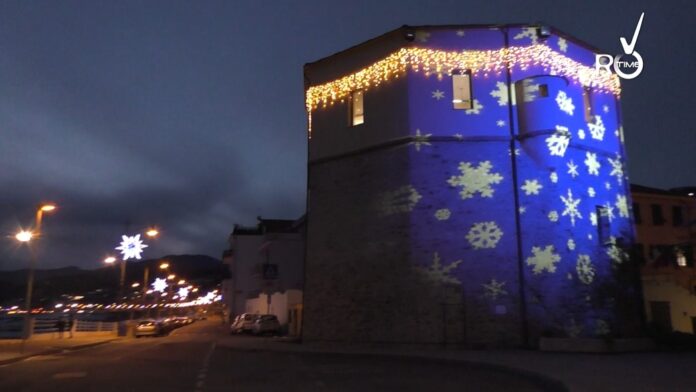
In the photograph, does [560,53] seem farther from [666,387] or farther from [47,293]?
[47,293]

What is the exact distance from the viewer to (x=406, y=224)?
2419 centimetres

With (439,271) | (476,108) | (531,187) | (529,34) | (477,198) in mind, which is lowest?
(439,271)

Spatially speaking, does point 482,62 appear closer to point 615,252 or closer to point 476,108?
point 476,108

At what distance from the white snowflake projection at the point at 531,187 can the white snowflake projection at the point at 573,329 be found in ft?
16.3

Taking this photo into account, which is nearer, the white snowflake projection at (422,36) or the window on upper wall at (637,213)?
the white snowflake projection at (422,36)

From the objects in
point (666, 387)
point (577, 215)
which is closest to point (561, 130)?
point (577, 215)

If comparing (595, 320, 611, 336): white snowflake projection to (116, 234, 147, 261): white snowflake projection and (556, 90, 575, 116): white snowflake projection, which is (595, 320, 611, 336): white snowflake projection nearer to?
(556, 90, 575, 116): white snowflake projection

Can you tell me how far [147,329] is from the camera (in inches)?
1820

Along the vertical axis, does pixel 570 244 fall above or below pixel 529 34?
below

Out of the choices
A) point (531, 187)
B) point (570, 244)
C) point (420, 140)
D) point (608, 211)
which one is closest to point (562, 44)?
point (531, 187)

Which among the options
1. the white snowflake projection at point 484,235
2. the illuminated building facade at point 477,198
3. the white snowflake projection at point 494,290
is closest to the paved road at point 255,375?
the illuminated building facade at point 477,198

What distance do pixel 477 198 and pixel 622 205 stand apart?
681cm

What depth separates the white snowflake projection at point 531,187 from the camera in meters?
23.3

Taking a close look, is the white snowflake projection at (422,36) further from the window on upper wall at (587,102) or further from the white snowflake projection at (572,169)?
the white snowflake projection at (572,169)
